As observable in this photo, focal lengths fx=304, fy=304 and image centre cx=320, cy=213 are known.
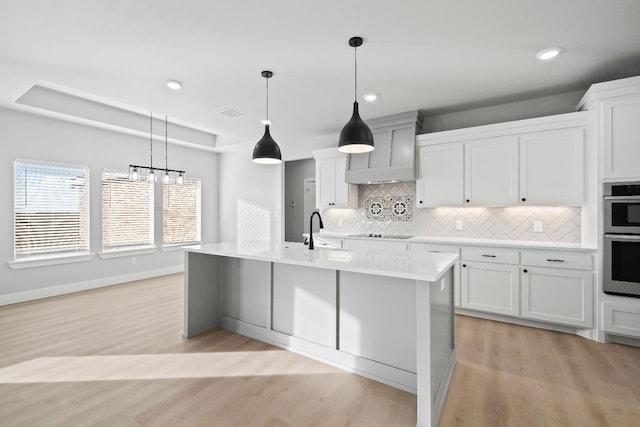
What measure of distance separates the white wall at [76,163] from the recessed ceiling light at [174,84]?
2.54 meters

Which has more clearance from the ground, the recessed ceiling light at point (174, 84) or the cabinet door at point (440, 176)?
the recessed ceiling light at point (174, 84)

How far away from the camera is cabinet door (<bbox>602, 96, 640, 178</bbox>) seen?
2832 mm

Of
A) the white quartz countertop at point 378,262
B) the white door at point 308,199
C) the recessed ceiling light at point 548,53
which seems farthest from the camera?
the white door at point 308,199

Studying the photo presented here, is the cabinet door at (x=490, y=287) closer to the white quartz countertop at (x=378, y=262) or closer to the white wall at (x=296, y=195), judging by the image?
the white quartz countertop at (x=378, y=262)

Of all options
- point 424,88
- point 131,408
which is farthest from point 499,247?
point 131,408

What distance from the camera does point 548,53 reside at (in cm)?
270

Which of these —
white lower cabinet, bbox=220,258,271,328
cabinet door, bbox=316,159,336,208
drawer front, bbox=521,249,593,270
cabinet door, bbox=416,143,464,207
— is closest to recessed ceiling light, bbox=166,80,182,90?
white lower cabinet, bbox=220,258,271,328

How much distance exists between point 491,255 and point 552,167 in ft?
3.84

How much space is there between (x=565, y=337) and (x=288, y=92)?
158 inches

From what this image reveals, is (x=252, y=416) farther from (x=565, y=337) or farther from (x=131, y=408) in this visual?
(x=565, y=337)

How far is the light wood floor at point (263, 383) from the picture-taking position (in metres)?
1.90

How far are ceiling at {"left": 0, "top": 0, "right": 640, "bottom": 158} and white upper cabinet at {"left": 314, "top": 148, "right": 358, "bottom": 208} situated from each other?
3.78 ft

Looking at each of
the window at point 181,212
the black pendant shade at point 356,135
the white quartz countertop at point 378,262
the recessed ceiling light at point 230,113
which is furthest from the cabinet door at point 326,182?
the window at point 181,212

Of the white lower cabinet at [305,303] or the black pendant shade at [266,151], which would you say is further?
the black pendant shade at [266,151]
